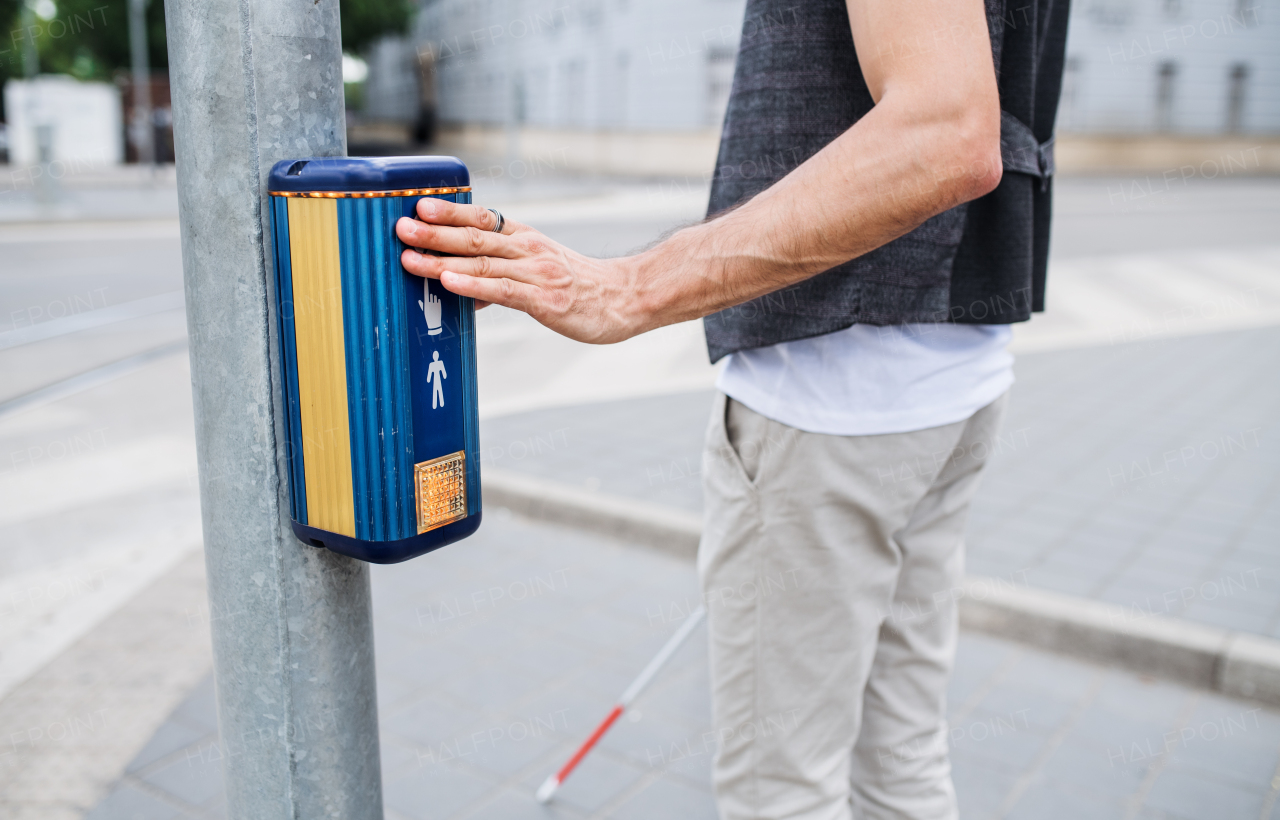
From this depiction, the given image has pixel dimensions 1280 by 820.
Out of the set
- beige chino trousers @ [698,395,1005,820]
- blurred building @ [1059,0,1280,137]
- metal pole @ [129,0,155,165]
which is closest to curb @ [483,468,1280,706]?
beige chino trousers @ [698,395,1005,820]

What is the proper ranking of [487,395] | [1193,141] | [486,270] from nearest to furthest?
[486,270] < [487,395] < [1193,141]

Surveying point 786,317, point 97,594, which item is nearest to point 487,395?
point 97,594

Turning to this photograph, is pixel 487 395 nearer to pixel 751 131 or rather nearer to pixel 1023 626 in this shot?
pixel 1023 626

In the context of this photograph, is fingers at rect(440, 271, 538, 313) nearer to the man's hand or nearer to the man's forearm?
the man's hand

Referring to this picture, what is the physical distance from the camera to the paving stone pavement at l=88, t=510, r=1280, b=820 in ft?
8.52

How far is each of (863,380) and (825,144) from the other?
1.04 ft

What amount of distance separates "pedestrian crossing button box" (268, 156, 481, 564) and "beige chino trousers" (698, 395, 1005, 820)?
0.48 meters

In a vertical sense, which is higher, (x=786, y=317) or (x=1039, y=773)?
(x=786, y=317)

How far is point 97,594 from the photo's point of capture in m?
3.67

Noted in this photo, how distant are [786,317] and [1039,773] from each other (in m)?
1.84

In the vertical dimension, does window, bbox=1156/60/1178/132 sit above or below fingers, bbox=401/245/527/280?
above

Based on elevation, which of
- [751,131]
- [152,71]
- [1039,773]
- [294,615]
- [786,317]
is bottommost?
[1039,773]

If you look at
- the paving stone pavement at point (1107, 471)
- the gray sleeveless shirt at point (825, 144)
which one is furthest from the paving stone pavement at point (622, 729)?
the gray sleeveless shirt at point (825, 144)

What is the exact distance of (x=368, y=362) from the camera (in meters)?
1.07
